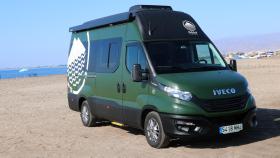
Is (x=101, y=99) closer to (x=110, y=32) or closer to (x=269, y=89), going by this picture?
(x=110, y=32)

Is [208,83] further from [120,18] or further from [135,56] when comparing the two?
[120,18]

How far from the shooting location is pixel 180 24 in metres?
10.9

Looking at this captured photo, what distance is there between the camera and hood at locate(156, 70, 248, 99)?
9.20 meters

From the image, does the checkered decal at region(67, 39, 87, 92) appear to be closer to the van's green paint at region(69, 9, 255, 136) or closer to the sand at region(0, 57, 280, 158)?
the van's green paint at region(69, 9, 255, 136)

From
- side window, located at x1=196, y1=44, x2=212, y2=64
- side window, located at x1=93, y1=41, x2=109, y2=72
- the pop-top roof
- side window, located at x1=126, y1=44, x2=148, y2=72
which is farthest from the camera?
side window, located at x1=93, y1=41, x2=109, y2=72

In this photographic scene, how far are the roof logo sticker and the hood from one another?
4.15 feet

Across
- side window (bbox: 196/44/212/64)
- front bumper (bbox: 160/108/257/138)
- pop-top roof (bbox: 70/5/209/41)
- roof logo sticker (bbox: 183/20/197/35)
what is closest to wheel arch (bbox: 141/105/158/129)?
front bumper (bbox: 160/108/257/138)

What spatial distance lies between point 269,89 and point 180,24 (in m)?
11.8

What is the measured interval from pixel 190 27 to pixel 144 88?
1.84 metres

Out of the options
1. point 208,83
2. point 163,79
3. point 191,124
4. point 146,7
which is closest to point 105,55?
point 146,7

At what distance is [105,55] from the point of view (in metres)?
12.1

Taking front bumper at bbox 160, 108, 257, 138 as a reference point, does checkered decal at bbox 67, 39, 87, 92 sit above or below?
above

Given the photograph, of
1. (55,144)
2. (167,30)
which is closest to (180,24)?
(167,30)

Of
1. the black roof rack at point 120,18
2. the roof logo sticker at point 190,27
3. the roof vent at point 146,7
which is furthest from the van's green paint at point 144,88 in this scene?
the roof logo sticker at point 190,27
